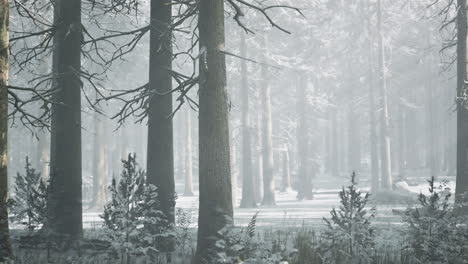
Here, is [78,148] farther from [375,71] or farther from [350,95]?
[350,95]

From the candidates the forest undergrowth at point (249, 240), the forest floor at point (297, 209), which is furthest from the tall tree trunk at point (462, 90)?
the forest undergrowth at point (249, 240)

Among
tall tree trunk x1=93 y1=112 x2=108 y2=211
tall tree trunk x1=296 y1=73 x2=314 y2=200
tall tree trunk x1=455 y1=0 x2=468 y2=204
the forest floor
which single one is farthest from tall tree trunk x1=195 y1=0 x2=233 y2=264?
tall tree trunk x1=296 y1=73 x2=314 y2=200

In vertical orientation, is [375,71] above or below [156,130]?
above

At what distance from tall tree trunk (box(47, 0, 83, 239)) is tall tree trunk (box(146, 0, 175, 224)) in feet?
5.60

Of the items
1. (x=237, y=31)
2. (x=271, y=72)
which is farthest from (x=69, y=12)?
(x=271, y=72)

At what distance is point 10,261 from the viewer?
5.81m

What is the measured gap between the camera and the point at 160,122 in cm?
963

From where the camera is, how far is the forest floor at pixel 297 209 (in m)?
15.4

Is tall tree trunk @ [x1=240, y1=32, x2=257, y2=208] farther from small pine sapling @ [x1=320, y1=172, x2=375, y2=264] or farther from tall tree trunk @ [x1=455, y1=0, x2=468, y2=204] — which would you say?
small pine sapling @ [x1=320, y1=172, x2=375, y2=264]

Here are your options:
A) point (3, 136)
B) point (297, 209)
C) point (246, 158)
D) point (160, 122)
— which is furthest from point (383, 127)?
point (3, 136)

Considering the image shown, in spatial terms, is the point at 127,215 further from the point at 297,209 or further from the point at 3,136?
the point at 297,209

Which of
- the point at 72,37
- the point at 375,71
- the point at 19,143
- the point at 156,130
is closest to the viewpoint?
the point at 156,130

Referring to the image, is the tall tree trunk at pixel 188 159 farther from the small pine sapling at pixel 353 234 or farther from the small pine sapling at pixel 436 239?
the small pine sapling at pixel 436 239

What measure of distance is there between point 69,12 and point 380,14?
22218 millimetres
